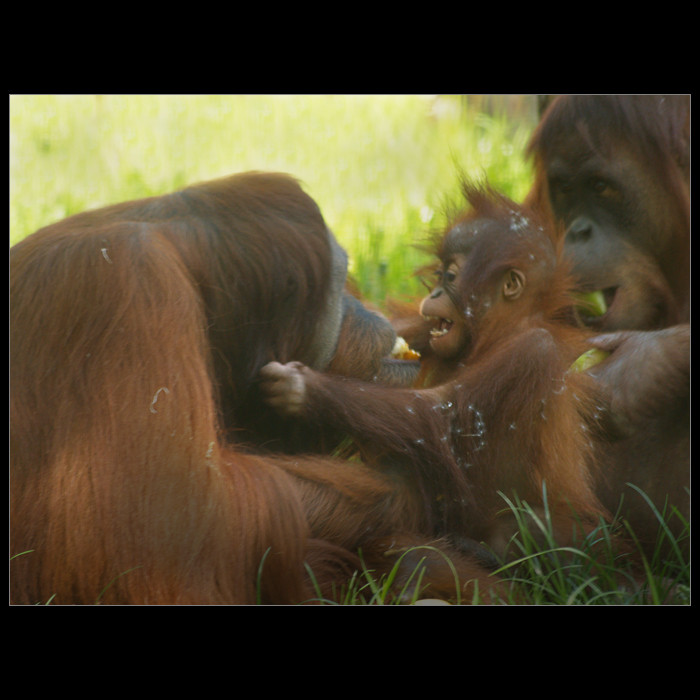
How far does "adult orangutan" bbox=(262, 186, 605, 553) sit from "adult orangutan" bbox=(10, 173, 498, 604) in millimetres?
87

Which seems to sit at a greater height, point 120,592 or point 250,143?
point 250,143

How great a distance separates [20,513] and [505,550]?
117cm

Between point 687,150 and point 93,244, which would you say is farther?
point 687,150

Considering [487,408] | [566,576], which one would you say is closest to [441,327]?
[487,408]

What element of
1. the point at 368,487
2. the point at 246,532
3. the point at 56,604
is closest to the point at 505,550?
the point at 368,487

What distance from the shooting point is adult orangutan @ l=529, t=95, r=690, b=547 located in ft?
7.65

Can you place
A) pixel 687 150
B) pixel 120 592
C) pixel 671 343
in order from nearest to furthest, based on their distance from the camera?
pixel 120 592, pixel 671 343, pixel 687 150

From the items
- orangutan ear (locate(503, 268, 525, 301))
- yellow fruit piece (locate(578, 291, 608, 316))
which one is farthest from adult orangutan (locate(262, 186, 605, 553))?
yellow fruit piece (locate(578, 291, 608, 316))

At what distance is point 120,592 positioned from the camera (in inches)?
76.9

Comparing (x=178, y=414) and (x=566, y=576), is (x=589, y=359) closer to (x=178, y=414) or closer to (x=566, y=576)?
(x=566, y=576)

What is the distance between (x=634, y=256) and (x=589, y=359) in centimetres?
36

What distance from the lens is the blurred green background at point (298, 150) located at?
2332 mm

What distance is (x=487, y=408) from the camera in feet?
→ 7.24

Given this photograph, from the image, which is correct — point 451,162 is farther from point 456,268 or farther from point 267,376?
point 267,376
